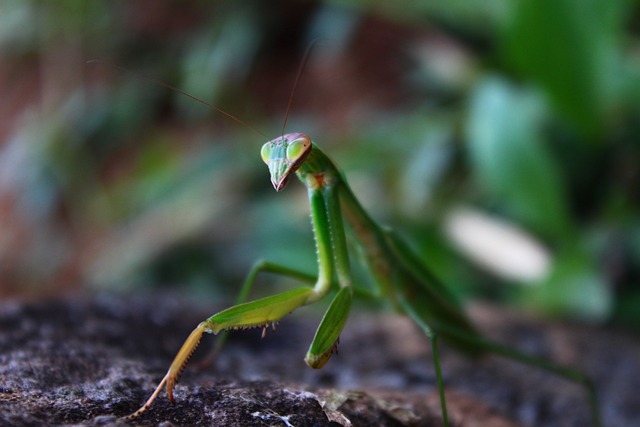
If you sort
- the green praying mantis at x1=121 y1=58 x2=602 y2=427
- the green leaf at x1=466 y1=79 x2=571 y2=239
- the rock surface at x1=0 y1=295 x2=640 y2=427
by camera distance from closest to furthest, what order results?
the rock surface at x1=0 y1=295 x2=640 y2=427 → the green praying mantis at x1=121 y1=58 x2=602 y2=427 → the green leaf at x1=466 y1=79 x2=571 y2=239

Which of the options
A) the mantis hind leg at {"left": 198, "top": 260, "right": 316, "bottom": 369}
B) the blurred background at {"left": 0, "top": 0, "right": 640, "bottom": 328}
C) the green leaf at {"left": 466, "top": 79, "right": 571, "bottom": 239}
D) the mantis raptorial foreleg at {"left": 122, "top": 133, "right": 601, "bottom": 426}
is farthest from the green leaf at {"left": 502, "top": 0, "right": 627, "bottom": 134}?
the mantis hind leg at {"left": 198, "top": 260, "right": 316, "bottom": 369}

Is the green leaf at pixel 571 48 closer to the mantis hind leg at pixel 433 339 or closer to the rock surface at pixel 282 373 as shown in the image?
the rock surface at pixel 282 373

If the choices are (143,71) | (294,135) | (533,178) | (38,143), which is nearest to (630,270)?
(533,178)

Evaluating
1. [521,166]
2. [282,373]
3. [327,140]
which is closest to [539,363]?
[282,373]

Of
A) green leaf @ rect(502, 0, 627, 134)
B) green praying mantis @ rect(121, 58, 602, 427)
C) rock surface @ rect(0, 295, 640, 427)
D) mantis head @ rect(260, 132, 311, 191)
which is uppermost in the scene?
green leaf @ rect(502, 0, 627, 134)

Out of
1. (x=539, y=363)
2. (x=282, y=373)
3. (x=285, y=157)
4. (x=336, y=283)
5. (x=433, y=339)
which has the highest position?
(x=285, y=157)

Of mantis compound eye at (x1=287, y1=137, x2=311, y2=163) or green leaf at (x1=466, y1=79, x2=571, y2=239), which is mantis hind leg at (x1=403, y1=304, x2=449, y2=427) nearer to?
mantis compound eye at (x1=287, y1=137, x2=311, y2=163)

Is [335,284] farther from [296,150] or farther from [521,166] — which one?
[521,166]
